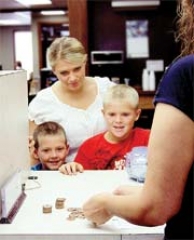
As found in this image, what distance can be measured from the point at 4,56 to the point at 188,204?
14.0m

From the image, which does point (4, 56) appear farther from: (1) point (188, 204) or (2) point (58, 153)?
(1) point (188, 204)

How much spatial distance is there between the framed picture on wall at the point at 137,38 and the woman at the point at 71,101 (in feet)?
11.3

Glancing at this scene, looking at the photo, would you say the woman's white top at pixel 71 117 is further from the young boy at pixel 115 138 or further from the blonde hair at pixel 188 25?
the blonde hair at pixel 188 25

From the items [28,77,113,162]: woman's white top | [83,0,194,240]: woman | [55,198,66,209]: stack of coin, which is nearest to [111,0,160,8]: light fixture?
[28,77,113,162]: woman's white top

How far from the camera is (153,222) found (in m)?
0.93

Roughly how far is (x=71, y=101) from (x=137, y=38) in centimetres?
356

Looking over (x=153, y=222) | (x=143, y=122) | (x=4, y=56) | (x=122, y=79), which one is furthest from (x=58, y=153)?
(x=4, y=56)

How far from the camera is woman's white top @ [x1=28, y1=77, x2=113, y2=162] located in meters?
2.23

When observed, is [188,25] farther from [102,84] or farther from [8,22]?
[8,22]

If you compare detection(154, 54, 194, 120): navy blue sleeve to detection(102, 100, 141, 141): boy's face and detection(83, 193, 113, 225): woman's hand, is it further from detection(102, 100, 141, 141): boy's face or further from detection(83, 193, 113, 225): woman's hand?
detection(102, 100, 141, 141): boy's face

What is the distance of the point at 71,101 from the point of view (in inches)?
91.3

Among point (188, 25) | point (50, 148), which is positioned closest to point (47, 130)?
point (50, 148)

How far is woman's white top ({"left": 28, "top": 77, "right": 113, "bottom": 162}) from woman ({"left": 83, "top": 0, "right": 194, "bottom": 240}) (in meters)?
1.28

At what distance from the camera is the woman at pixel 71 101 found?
2.21m
